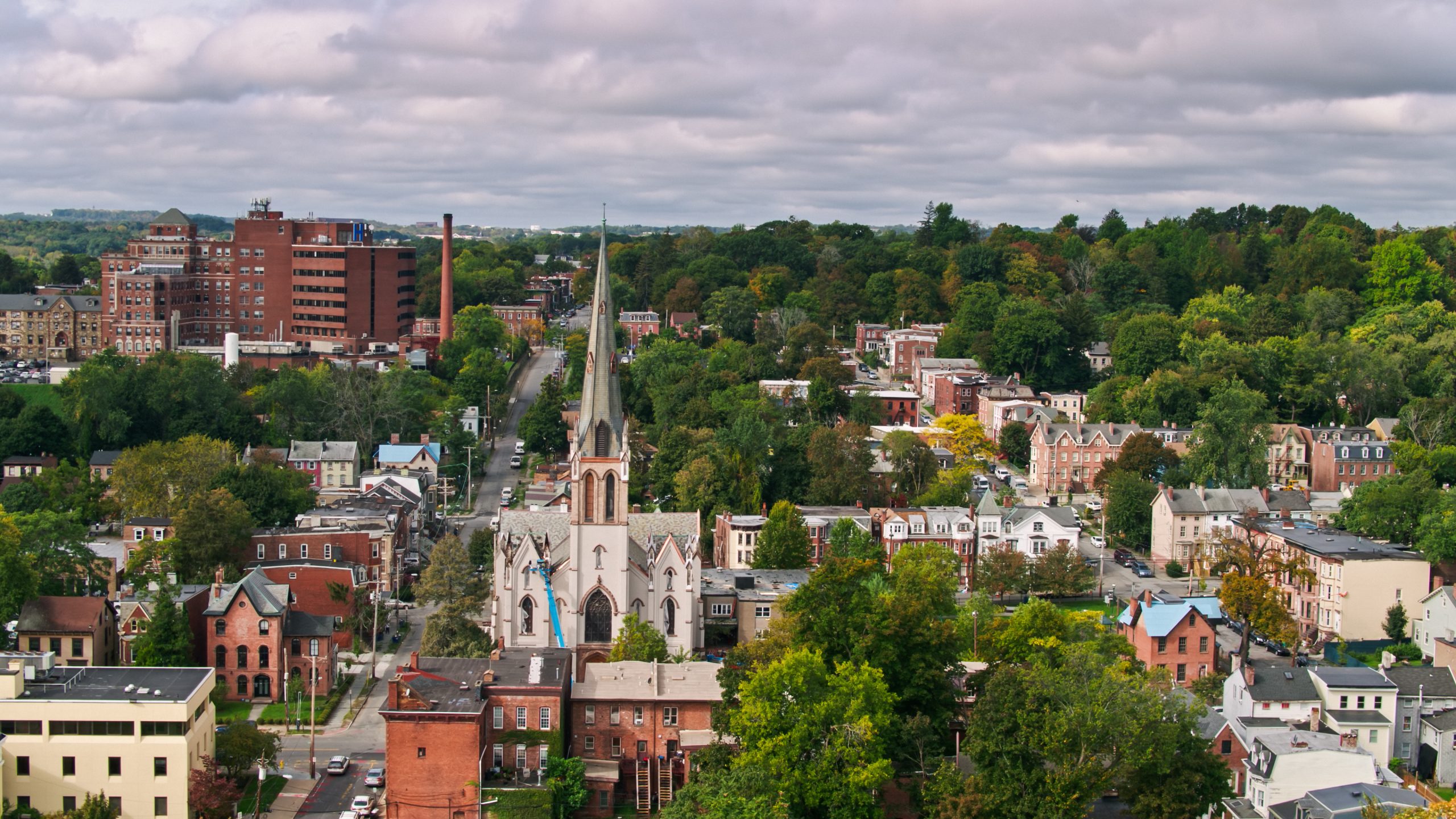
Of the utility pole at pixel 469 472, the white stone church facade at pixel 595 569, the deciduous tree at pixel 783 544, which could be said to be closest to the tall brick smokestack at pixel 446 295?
the utility pole at pixel 469 472

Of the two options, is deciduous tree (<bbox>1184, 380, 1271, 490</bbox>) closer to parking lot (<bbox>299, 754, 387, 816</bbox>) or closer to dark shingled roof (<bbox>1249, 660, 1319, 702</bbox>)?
dark shingled roof (<bbox>1249, 660, 1319, 702</bbox>)

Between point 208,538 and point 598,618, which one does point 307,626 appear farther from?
point 208,538

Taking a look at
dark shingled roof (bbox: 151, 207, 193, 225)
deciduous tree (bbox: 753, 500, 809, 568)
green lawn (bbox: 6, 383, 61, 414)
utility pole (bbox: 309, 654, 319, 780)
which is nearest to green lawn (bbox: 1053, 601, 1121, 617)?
deciduous tree (bbox: 753, 500, 809, 568)

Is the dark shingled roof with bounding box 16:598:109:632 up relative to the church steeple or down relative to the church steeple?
down

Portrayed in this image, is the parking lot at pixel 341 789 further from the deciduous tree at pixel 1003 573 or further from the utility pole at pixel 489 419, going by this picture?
the utility pole at pixel 489 419

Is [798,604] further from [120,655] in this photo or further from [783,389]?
[783,389]

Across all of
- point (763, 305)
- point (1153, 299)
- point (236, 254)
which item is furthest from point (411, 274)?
point (1153, 299)
